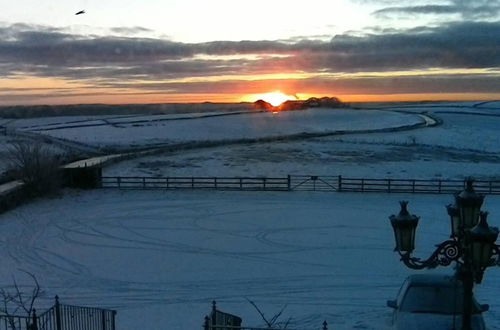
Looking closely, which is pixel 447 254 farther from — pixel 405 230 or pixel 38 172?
pixel 38 172

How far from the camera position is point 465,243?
19.6ft

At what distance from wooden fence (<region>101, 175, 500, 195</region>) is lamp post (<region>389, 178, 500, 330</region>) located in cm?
2724

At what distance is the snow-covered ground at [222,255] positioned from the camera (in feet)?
47.6

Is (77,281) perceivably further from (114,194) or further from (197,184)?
(197,184)

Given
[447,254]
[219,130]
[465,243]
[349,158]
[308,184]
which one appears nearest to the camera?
[465,243]

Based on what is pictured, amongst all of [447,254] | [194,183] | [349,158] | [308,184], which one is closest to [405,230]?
[447,254]

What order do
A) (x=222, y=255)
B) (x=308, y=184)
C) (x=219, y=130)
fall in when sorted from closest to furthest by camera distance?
(x=222, y=255), (x=308, y=184), (x=219, y=130)

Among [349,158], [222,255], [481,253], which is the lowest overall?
[222,255]

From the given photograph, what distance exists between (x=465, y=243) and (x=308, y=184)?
31071 millimetres

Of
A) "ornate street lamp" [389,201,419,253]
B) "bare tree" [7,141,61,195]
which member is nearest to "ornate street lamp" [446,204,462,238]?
"ornate street lamp" [389,201,419,253]

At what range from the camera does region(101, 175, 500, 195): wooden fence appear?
3397cm

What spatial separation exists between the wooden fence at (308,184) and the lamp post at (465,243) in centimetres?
2724

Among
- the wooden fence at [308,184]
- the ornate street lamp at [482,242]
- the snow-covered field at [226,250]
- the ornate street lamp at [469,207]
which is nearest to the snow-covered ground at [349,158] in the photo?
the snow-covered field at [226,250]

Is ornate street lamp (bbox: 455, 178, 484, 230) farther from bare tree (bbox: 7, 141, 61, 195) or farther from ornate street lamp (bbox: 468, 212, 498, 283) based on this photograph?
bare tree (bbox: 7, 141, 61, 195)
